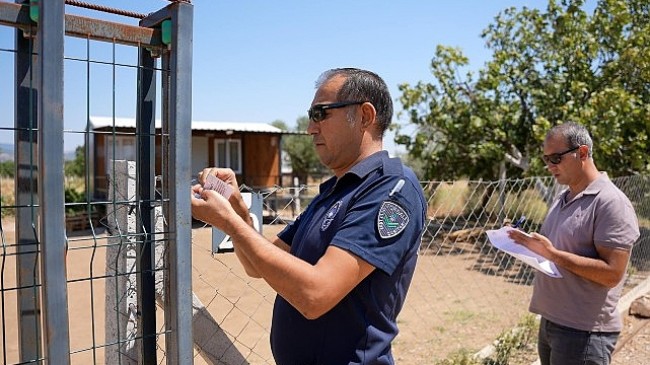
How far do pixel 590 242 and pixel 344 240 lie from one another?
5.94 ft

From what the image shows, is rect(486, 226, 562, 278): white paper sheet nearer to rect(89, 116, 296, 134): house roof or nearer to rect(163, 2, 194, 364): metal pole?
rect(163, 2, 194, 364): metal pole

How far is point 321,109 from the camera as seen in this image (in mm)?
1878

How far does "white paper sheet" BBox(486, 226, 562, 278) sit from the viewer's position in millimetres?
2902

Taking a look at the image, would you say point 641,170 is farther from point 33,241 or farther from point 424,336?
point 33,241

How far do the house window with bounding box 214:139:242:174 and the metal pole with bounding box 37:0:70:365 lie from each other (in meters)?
20.0

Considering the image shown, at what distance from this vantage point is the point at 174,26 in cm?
161

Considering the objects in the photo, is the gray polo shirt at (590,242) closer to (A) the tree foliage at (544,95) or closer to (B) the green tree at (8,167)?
(B) the green tree at (8,167)

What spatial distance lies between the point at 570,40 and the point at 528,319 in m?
8.23

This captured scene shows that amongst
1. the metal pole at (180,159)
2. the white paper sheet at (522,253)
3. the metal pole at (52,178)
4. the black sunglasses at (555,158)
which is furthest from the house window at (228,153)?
the metal pole at (52,178)

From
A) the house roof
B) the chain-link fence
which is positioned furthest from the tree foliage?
the house roof

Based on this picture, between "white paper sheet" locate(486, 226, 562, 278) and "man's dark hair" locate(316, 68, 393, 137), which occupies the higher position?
"man's dark hair" locate(316, 68, 393, 137)

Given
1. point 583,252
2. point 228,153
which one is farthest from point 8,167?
point 228,153

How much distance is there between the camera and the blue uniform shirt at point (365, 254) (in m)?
1.64

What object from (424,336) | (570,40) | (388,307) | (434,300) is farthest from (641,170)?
(388,307)
